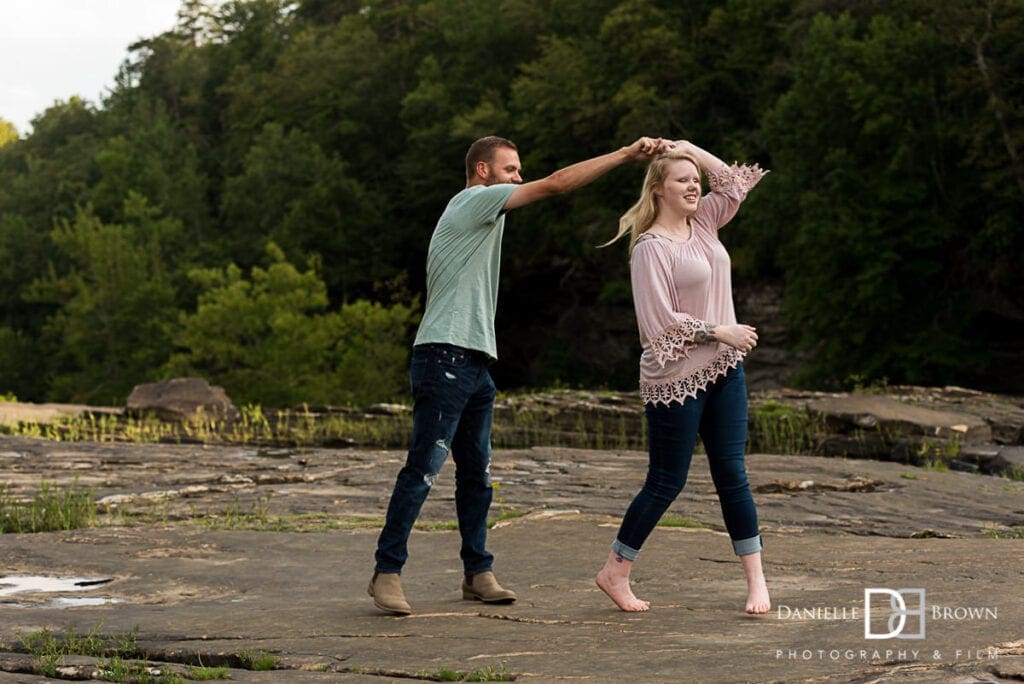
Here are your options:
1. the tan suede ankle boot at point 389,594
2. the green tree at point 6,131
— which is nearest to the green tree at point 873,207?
the tan suede ankle boot at point 389,594

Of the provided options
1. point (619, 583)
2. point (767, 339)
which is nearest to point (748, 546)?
point (619, 583)

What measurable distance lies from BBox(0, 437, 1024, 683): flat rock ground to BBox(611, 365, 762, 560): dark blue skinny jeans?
0.40m

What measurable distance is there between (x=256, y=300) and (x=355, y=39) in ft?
62.2

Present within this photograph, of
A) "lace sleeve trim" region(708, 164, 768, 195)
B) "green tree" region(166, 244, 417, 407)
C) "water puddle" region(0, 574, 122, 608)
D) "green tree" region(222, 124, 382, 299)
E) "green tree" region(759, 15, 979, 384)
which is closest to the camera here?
"lace sleeve trim" region(708, 164, 768, 195)

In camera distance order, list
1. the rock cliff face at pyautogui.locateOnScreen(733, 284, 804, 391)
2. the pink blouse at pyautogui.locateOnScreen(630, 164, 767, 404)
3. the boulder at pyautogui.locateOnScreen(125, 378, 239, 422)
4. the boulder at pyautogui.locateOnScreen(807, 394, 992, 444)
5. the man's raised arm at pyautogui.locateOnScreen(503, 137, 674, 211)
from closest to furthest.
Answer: the man's raised arm at pyautogui.locateOnScreen(503, 137, 674, 211) → the pink blouse at pyautogui.locateOnScreen(630, 164, 767, 404) → the boulder at pyautogui.locateOnScreen(807, 394, 992, 444) → the boulder at pyautogui.locateOnScreen(125, 378, 239, 422) → the rock cliff face at pyautogui.locateOnScreen(733, 284, 804, 391)

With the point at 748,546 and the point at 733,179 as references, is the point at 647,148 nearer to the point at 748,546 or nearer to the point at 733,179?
the point at 733,179

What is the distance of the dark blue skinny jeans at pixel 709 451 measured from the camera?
568 centimetres

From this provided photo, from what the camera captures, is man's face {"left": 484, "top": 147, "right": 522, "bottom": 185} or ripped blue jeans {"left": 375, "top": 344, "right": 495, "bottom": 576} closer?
ripped blue jeans {"left": 375, "top": 344, "right": 495, "bottom": 576}

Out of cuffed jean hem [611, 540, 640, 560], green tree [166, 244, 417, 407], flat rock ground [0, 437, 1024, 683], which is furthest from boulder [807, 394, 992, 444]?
green tree [166, 244, 417, 407]

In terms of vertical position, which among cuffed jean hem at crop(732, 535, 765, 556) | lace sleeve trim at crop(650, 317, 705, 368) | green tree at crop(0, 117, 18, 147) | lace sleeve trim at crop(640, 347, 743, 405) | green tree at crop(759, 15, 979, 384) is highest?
green tree at crop(0, 117, 18, 147)

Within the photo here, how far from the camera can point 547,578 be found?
706 cm

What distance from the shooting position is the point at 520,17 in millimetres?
50438

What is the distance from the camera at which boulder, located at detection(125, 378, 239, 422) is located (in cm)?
2438

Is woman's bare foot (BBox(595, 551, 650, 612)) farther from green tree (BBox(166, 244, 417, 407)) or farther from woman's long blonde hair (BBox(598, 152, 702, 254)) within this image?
green tree (BBox(166, 244, 417, 407))
